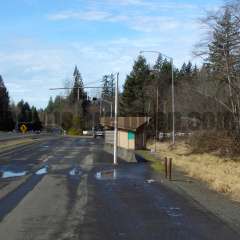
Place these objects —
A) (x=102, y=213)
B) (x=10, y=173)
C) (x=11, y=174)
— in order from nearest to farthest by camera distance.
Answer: (x=102, y=213), (x=11, y=174), (x=10, y=173)

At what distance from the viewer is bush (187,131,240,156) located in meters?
38.4

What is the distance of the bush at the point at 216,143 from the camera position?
126 feet

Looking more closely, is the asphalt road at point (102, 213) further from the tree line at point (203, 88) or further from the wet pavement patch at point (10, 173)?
the tree line at point (203, 88)

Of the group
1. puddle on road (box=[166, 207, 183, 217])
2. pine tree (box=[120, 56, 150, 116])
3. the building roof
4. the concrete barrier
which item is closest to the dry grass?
puddle on road (box=[166, 207, 183, 217])

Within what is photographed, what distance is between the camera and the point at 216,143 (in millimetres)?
42281

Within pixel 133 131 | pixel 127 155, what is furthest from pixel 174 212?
pixel 133 131

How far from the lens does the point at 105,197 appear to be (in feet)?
60.2

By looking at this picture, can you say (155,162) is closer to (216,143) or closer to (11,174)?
(216,143)

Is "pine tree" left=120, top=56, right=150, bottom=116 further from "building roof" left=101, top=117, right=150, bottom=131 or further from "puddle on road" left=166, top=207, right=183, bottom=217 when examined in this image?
"puddle on road" left=166, top=207, right=183, bottom=217

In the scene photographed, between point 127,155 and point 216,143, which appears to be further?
point 127,155

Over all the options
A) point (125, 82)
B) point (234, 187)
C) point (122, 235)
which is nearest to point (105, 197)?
point (234, 187)

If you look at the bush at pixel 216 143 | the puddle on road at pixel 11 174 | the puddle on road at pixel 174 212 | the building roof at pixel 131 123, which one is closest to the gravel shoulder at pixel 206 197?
the puddle on road at pixel 174 212

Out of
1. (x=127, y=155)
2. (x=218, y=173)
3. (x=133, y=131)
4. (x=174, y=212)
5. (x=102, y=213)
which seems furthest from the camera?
(x=133, y=131)

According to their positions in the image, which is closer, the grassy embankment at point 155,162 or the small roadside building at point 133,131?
the grassy embankment at point 155,162
